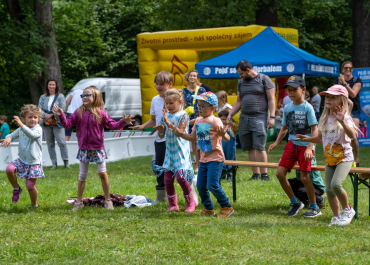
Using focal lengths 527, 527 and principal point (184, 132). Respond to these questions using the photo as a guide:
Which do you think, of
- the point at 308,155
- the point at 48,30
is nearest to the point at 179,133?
the point at 308,155

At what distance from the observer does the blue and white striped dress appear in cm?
653

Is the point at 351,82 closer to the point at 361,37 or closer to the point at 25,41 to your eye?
the point at 361,37

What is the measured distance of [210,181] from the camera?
242 inches

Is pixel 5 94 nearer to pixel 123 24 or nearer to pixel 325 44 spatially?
→ pixel 123 24

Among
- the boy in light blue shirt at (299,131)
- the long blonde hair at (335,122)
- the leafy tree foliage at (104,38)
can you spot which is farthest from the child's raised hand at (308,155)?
the leafy tree foliage at (104,38)

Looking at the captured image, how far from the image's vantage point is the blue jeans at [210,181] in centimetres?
616

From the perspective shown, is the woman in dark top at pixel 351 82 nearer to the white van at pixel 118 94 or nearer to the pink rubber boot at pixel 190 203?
the pink rubber boot at pixel 190 203

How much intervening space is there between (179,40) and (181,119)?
10.7 metres

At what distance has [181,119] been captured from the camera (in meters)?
6.44

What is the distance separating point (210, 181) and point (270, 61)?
7646 mm

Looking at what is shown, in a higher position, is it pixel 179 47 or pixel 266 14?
pixel 266 14

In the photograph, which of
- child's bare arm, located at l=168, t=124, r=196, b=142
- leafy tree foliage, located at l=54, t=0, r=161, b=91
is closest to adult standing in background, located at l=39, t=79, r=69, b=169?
child's bare arm, located at l=168, t=124, r=196, b=142

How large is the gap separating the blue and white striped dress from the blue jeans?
1.07ft

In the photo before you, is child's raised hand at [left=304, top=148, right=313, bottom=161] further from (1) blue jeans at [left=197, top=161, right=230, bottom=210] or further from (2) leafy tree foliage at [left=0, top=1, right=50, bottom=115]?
(2) leafy tree foliage at [left=0, top=1, right=50, bottom=115]
